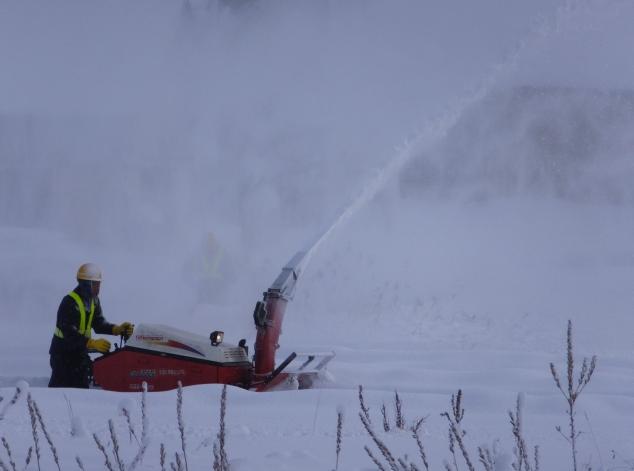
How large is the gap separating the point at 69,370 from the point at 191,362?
112 cm

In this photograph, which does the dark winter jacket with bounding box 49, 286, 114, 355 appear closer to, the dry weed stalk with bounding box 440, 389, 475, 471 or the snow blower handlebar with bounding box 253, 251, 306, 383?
the snow blower handlebar with bounding box 253, 251, 306, 383

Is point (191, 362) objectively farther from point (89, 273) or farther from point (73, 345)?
point (89, 273)

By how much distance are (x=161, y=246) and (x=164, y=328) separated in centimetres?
1812

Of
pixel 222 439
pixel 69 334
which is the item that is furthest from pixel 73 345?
pixel 222 439

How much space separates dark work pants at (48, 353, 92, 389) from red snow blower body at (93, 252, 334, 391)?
17cm

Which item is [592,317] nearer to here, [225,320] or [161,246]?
[225,320]

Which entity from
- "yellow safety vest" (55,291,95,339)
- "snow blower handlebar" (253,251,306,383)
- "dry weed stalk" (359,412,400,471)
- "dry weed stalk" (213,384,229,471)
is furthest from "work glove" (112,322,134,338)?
"dry weed stalk" (359,412,400,471)

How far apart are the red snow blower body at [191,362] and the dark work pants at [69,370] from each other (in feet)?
0.54

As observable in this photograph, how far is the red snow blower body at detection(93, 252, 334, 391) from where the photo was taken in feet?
20.8

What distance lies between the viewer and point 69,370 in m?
6.56

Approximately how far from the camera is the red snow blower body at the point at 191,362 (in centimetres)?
634

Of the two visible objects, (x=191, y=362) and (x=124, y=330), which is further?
(x=124, y=330)

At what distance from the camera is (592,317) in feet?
51.4

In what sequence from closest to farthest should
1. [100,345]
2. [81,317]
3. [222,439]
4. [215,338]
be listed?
1. [222,439]
2. [215,338]
3. [100,345]
4. [81,317]
